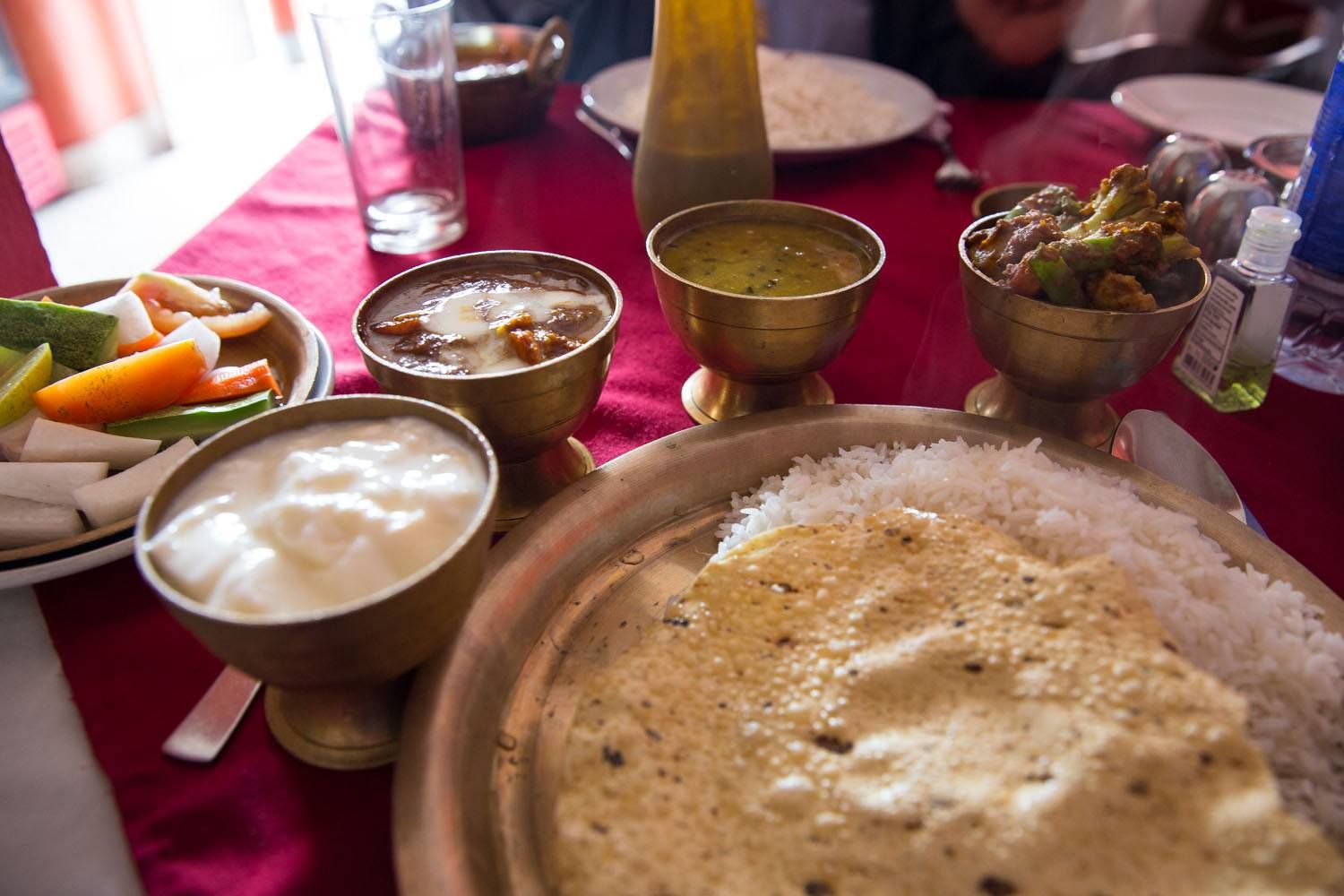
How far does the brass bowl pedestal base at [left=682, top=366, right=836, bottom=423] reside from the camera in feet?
5.74

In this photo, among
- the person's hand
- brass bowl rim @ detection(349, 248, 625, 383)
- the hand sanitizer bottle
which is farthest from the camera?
the person's hand

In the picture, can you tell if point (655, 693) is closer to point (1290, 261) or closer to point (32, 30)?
point (1290, 261)

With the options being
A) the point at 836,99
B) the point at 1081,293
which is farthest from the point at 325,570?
the point at 836,99

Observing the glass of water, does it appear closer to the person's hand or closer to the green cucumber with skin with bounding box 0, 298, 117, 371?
the green cucumber with skin with bounding box 0, 298, 117, 371

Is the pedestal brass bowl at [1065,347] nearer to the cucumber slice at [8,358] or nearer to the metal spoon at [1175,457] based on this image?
the metal spoon at [1175,457]

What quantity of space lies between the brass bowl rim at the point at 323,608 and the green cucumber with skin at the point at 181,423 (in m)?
0.42

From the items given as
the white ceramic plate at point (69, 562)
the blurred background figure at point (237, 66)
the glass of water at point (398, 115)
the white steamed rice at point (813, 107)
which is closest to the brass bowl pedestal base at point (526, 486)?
the white ceramic plate at point (69, 562)

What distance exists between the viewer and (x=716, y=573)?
124 centimetres

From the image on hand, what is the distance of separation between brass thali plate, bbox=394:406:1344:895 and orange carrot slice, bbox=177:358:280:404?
67cm

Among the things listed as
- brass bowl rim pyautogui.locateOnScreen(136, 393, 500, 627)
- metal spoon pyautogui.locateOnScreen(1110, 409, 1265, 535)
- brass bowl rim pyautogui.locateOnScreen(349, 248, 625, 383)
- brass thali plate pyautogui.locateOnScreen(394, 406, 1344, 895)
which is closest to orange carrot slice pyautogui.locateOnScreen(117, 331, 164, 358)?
A: brass bowl rim pyautogui.locateOnScreen(349, 248, 625, 383)

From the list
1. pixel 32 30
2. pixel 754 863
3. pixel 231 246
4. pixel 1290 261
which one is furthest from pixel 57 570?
pixel 32 30

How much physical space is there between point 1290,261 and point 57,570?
2.41 meters

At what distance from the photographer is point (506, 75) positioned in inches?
110

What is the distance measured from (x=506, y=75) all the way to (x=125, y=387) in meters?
1.70
